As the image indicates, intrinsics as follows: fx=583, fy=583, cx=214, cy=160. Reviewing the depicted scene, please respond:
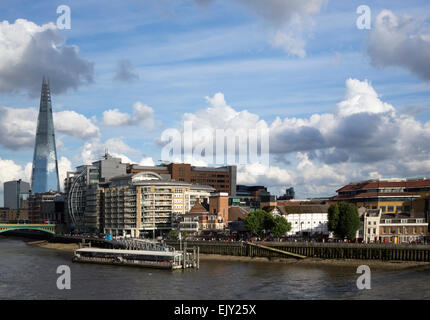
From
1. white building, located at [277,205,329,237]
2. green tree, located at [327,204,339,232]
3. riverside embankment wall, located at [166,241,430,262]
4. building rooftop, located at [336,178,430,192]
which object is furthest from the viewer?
building rooftop, located at [336,178,430,192]

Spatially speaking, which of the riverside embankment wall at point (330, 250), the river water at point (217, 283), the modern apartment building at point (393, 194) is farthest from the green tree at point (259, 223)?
the modern apartment building at point (393, 194)

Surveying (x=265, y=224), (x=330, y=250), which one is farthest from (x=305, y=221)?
(x=330, y=250)

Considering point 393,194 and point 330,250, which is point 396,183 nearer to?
point 393,194

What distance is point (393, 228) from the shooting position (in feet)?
476

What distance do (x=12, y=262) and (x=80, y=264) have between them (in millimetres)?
16222

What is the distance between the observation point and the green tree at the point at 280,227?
487 feet

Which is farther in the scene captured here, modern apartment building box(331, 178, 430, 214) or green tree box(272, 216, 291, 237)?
modern apartment building box(331, 178, 430, 214)

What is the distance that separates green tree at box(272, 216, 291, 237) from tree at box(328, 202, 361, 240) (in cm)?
1522

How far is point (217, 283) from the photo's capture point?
9031cm

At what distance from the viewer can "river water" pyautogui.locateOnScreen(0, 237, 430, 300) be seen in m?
78.4

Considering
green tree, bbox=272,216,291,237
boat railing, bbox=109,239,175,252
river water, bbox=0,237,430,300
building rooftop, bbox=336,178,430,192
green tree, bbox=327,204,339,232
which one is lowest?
river water, bbox=0,237,430,300

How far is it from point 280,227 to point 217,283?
60.3 meters

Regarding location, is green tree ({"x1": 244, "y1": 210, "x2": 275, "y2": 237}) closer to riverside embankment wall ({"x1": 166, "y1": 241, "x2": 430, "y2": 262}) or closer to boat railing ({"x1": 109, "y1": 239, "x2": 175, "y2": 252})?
riverside embankment wall ({"x1": 166, "y1": 241, "x2": 430, "y2": 262})

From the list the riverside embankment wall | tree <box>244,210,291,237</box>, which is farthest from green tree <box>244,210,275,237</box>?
the riverside embankment wall
